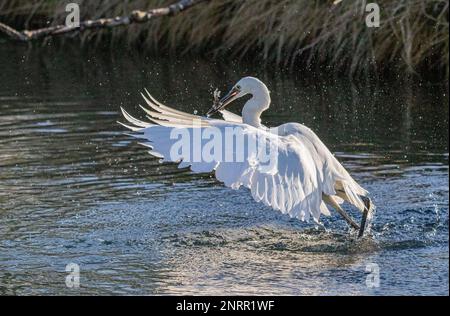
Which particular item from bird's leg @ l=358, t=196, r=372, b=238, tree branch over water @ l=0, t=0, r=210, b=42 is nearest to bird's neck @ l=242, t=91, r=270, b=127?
bird's leg @ l=358, t=196, r=372, b=238

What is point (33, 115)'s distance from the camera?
12.1 m

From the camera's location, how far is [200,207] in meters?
8.39

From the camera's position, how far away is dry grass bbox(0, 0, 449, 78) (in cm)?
1338

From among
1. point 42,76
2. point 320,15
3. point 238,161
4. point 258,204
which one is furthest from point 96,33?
point 238,161

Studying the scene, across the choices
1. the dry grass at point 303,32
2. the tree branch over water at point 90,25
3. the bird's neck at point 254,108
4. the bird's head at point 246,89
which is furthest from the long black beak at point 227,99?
the tree branch over water at point 90,25

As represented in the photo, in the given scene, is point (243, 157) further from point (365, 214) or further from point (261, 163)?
point (365, 214)

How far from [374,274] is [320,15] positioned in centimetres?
792

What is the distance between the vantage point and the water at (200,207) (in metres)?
6.60

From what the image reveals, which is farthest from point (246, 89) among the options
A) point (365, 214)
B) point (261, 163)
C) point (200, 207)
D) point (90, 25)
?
point (90, 25)

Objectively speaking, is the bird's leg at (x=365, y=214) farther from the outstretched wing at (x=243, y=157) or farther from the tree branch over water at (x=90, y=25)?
the tree branch over water at (x=90, y=25)

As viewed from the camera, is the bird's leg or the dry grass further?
the dry grass

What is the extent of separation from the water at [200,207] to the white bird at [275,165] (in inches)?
16.9

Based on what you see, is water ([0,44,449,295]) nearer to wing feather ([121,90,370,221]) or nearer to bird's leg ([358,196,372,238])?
bird's leg ([358,196,372,238])

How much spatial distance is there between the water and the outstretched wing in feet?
1.52
